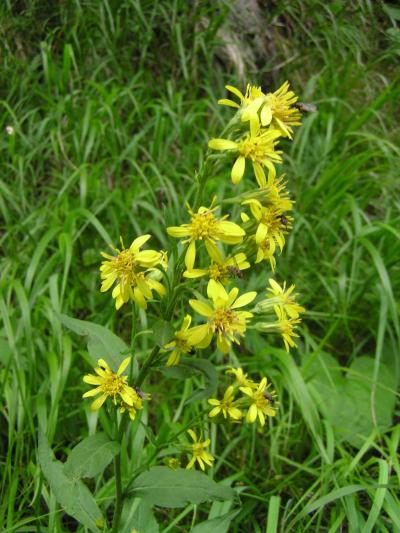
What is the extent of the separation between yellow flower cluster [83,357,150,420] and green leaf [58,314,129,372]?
0.04 meters

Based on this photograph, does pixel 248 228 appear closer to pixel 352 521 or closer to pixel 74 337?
pixel 352 521

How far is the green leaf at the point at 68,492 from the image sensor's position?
1.48 metres

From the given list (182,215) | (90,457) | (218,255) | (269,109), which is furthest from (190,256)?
(182,215)

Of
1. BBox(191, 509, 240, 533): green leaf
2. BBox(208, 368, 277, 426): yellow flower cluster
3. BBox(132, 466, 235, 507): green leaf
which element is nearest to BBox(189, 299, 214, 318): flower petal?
BBox(208, 368, 277, 426): yellow flower cluster

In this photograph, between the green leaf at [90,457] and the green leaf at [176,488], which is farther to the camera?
the green leaf at [176,488]

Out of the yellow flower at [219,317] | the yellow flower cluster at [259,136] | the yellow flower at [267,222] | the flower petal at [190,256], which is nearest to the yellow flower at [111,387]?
the yellow flower at [219,317]

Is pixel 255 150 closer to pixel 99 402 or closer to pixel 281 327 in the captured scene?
pixel 281 327

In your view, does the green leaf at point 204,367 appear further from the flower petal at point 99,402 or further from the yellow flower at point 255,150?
the yellow flower at point 255,150

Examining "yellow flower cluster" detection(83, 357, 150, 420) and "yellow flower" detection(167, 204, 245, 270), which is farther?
"yellow flower cluster" detection(83, 357, 150, 420)

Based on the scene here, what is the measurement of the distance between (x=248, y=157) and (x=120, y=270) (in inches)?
16.2

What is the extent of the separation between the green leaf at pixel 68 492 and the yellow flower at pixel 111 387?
0.67ft

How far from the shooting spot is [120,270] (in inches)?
56.0

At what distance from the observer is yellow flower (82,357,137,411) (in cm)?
145

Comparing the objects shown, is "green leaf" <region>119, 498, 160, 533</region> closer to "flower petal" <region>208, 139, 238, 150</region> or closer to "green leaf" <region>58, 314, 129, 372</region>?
"green leaf" <region>58, 314, 129, 372</region>
